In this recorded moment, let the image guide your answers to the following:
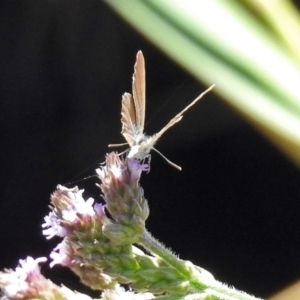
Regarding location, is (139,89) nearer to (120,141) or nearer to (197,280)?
(197,280)

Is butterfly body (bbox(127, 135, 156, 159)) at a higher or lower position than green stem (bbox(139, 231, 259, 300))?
higher

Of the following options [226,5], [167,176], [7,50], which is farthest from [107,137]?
[226,5]

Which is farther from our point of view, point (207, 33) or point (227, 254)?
point (227, 254)

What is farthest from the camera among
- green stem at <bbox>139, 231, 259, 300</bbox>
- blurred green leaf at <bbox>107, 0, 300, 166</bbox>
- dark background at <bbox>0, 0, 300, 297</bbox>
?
Answer: dark background at <bbox>0, 0, 300, 297</bbox>

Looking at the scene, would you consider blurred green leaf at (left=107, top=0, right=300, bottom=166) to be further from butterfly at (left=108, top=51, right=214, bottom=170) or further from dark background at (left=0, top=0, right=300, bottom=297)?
butterfly at (left=108, top=51, right=214, bottom=170)

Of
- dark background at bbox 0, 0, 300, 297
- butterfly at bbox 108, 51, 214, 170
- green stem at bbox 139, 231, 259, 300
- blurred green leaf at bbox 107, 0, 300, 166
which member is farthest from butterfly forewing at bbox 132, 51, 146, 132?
dark background at bbox 0, 0, 300, 297

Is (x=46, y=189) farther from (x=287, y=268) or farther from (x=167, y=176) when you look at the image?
(x=287, y=268)

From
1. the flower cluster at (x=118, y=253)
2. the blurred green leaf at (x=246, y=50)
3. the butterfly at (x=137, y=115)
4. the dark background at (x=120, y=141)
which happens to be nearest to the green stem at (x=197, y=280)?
the flower cluster at (x=118, y=253)

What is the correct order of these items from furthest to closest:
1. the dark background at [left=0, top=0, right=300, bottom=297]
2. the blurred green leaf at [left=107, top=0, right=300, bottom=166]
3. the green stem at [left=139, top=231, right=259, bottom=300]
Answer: the dark background at [left=0, top=0, right=300, bottom=297] → the blurred green leaf at [left=107, top=0, right=300, bottom=166] → the green stem at [left=139, top=231, right=259, bottom=300]

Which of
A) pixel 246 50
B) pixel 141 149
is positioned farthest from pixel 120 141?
pixel 141 149
